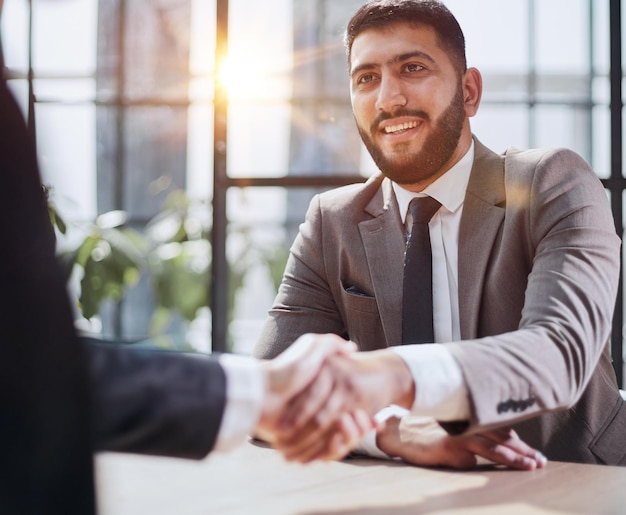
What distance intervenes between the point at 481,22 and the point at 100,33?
416cm

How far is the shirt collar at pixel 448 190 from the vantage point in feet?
7.29

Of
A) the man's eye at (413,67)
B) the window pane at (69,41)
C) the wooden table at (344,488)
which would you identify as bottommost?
the wooden table at (344,488)

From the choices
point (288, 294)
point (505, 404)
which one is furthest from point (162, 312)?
point (505, 404)

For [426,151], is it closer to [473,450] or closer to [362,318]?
[362,318]

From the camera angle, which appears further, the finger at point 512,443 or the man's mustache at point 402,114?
the man's mustache at point 402,114

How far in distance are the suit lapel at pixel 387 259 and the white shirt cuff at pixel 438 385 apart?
68 cm

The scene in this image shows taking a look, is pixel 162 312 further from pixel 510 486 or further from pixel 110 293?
pixel 510 486

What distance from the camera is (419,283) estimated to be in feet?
6.93

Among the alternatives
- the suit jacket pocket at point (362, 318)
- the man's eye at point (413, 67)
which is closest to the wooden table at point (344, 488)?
the suit jacket pocket at point (362, 318)

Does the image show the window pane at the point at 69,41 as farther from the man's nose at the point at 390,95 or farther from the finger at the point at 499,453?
the finger at the point at 499,453

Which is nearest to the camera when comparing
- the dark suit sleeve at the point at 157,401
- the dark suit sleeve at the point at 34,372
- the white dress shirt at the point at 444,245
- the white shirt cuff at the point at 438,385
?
the dark suit sleeve at the point at 34,372

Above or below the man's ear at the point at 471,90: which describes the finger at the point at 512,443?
below

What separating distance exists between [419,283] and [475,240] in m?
0.18

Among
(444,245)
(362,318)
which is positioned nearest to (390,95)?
(444,245)
